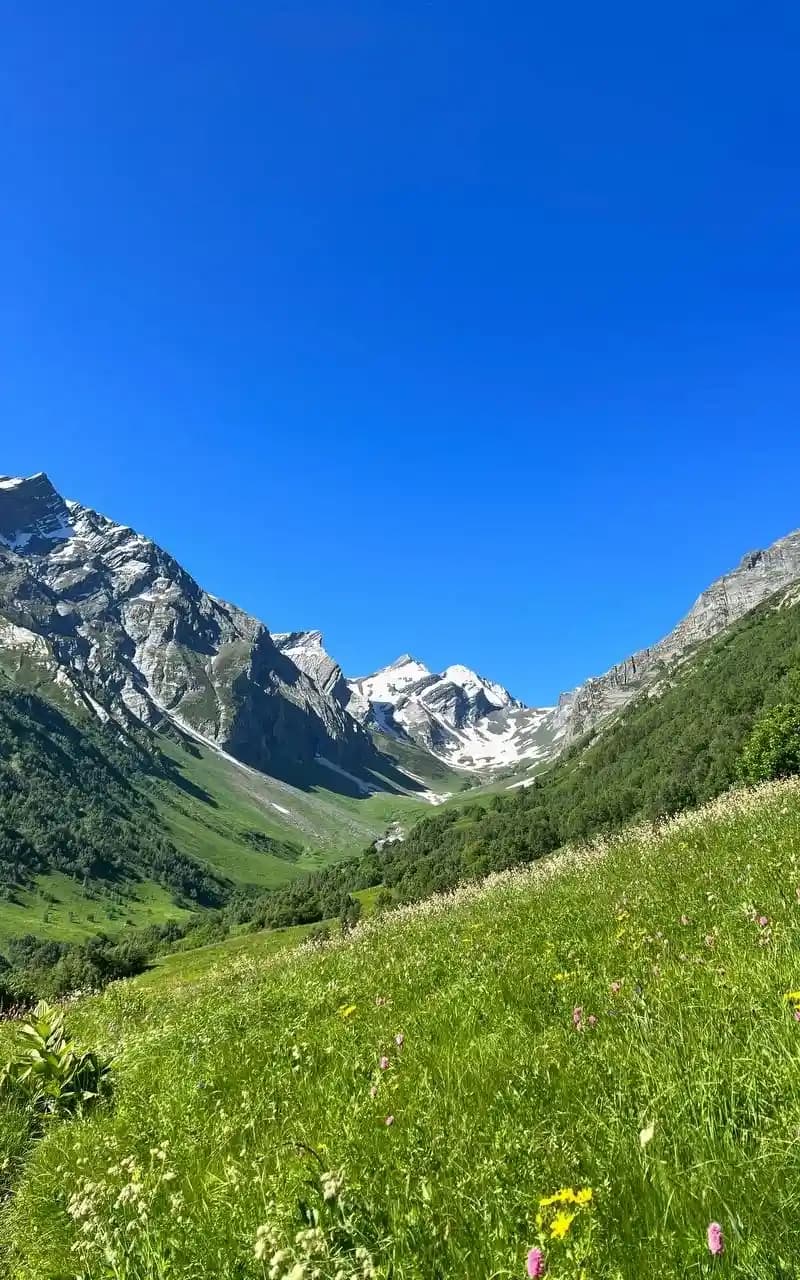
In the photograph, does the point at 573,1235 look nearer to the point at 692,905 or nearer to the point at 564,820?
the point at 692,905

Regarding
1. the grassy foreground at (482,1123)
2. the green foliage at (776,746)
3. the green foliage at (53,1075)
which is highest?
the green foliage at (776,746)

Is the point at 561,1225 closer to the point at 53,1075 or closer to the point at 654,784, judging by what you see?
the point at 53,1075

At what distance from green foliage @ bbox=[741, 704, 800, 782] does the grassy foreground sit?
77.5m

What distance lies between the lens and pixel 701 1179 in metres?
3.55

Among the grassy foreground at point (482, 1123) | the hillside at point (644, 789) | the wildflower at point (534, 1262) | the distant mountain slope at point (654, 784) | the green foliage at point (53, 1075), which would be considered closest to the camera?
the wildflower at point (534, 1262)

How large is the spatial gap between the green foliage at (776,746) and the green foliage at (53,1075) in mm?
79482

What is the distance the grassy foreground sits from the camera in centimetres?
348

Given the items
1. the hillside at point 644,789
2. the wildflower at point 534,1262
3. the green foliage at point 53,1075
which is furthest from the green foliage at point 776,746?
the wildflower at point 534,1262

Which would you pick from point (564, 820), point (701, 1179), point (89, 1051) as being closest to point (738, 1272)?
point (701, 1179)

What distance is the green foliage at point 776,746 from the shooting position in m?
78.6

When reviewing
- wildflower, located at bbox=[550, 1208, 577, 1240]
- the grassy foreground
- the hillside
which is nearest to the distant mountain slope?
the hillside

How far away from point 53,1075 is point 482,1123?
7.10 metres

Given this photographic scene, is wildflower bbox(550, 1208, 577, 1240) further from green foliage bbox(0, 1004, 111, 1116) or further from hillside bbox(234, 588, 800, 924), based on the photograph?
hillside bbox(234, 588, 800, 924)

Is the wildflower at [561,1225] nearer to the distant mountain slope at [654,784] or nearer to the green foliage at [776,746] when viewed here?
the green foliage at [776,746]
